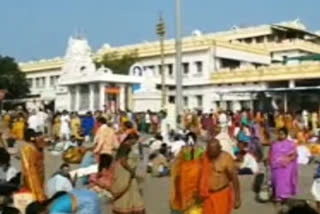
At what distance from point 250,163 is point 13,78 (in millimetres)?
55105

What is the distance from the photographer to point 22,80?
68.5 meters

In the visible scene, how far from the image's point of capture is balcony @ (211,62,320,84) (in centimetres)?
4694

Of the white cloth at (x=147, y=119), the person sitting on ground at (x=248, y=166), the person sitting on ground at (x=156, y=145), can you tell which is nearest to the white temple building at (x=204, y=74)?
the white cloth at (x=147, y=119)

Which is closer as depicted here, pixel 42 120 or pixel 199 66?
pixel 42 120

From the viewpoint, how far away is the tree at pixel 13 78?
217 feet

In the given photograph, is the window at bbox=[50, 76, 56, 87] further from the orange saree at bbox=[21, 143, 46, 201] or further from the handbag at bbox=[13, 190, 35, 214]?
the handbag at bbox=[13, 190, 35, 214]

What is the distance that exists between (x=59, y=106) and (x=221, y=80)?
11893mm

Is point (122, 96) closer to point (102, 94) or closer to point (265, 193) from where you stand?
point (102, 94)

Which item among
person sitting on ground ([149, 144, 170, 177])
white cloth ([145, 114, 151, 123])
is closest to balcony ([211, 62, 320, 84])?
white cloth ([145, 114, 151, 123])

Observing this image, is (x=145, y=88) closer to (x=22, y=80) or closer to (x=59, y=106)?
(x=59, y=106)

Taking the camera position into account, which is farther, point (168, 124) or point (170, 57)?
A: point (170, 57)

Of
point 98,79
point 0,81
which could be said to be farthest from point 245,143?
point 0,81

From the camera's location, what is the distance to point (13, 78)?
67.2m

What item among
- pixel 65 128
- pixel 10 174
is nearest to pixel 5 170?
pixel 10 174
